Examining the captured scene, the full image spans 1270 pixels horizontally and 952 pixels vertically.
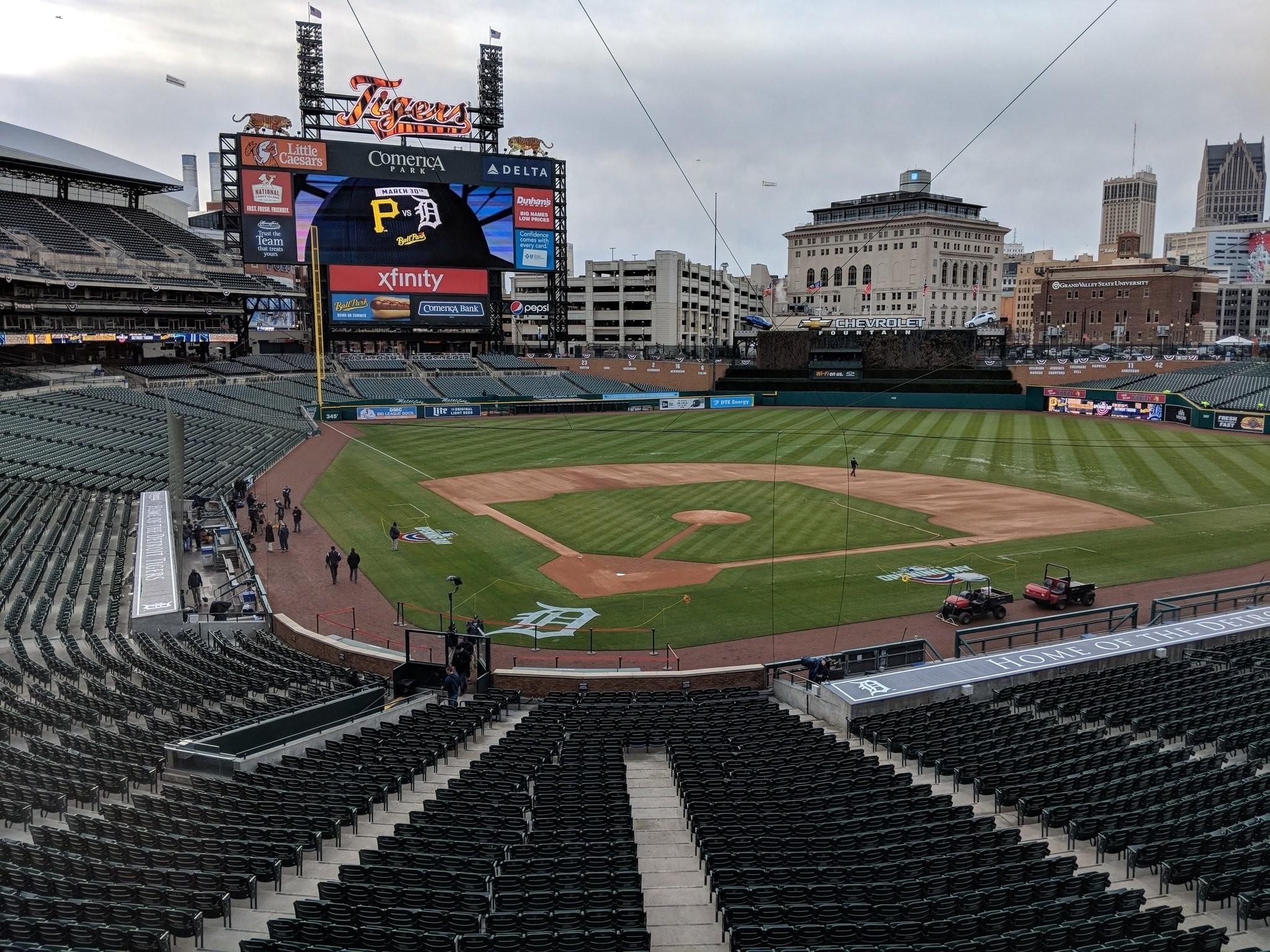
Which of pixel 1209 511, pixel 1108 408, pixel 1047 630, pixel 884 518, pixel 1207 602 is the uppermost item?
pixel 1108 408

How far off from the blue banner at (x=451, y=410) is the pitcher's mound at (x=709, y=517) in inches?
1566

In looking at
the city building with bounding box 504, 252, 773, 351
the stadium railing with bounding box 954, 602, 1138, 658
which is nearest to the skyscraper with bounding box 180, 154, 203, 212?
the city building with bounding box 504, 252, 773, 351

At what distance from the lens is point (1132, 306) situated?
120 meters

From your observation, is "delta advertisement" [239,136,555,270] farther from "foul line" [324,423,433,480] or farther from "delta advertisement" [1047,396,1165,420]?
"delta advertisement" [1047,396,1165,420]

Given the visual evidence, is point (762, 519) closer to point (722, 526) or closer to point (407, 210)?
point (722, 526)

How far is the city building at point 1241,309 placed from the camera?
565 feet

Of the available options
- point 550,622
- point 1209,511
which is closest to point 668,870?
point 550,622

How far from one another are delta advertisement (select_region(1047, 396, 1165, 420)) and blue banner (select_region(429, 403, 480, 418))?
156 ft

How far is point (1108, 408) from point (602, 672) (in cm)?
6418

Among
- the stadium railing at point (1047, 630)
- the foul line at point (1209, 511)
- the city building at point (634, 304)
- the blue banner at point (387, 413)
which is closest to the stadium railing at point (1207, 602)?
the stadium railing at point (1047, 630)

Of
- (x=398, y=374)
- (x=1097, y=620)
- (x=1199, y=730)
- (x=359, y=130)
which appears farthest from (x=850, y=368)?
(x=1199, y=730)

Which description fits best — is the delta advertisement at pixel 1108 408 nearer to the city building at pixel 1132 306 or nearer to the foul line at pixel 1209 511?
the foul line at pixel 1209 511

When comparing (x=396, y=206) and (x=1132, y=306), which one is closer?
(x=396, y=206)

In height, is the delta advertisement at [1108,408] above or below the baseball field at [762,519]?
above
